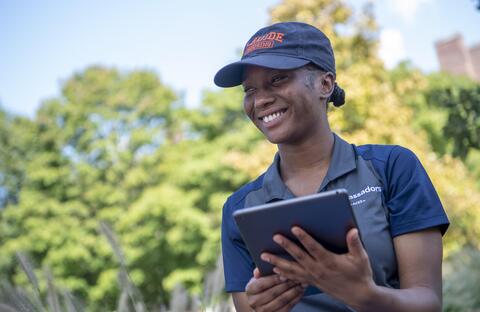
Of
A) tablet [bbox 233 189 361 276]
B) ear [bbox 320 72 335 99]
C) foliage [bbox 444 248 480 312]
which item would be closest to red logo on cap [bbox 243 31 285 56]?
ear [bbox 320 72 335 99]

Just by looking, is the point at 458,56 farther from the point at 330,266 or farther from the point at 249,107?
the point at 330,266

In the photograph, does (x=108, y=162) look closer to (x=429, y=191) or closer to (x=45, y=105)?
(x=45, y=105)

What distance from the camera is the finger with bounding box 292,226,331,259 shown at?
1613 mm

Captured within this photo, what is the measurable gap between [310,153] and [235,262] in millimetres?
487

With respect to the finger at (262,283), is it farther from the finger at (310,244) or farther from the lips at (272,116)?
the lips at (272,116)

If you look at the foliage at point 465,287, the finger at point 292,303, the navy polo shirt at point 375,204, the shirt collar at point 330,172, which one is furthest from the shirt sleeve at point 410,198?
the foliage at point 465,287

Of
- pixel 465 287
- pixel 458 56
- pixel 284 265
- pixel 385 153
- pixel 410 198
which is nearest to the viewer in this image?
pixel 284 265

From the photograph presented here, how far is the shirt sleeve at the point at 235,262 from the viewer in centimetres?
217

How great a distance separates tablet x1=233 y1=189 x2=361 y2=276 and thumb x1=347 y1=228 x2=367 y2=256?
2cm

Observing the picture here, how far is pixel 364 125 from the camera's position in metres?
13.2

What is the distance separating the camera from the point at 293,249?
5.42 feet

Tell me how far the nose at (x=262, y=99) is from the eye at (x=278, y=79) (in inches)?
1.6

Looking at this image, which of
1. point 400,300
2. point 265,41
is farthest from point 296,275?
point 265,41

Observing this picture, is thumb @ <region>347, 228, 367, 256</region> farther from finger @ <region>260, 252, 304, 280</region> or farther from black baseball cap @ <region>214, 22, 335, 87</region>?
black baseball cap @ <region>214, 22, 335, 87</region>
